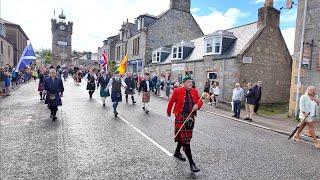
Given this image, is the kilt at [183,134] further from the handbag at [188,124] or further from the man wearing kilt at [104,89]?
the man wearing kilt at [104,89]

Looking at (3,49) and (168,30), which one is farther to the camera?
(3,49)

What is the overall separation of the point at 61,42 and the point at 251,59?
264 feet

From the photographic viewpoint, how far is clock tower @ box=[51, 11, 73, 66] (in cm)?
9212

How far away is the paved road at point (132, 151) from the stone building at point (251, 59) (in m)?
12.8

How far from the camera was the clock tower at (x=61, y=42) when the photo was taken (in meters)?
92.1

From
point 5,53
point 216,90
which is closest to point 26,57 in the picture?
point 216,90

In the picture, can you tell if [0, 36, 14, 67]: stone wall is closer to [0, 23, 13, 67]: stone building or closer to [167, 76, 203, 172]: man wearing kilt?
[0, 23, 13, 67]: stone building

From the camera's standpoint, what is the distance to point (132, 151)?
723 centimetres

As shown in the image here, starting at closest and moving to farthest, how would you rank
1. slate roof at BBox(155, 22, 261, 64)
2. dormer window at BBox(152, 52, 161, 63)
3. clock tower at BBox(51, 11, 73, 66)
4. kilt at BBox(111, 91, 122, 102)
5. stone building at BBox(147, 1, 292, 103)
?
1. kilt at BBox(111, 91, 122, 102)
2. stone building at BBox(147, 1, 292, 103)
3. slate roof at BBox(155, 22, 261, 64)
4. dormer window at BBox(152, 52, 161, 63)
5. clock tower at BBox(51, 11, 73, 66)

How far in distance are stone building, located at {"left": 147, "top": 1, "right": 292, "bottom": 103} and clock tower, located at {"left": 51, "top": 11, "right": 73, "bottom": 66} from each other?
7205cm

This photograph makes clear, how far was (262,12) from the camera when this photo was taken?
80.6ft

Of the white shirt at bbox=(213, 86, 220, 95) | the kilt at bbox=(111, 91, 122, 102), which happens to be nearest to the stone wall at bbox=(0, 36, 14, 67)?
the white shirt at bbox=(213, 86, 220, 95)

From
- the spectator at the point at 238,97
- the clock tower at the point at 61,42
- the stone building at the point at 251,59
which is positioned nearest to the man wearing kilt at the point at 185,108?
the spectator at the point at 238,97

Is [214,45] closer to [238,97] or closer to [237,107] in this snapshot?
[238,97]
